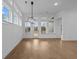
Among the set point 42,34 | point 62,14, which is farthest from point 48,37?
point 62,14

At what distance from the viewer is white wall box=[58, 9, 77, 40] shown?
11.5 m

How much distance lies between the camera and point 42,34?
15.1 meters

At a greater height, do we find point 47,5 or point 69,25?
point 47,5

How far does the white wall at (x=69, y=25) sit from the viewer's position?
1149 centimetres

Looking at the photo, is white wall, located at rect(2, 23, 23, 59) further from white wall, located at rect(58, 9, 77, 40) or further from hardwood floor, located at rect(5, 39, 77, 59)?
white wall, located at rect(58, 9, 77, 40)

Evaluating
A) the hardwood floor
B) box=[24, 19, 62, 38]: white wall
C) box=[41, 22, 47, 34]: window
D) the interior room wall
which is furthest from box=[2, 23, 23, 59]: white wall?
box=[41, 22, 47, 34]: window

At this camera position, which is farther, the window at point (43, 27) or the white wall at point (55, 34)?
the window at point (43, 27)

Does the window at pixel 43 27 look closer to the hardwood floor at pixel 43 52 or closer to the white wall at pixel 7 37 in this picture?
the hardwood floor at pixel 43 52

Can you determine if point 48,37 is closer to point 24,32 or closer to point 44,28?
point 44,28

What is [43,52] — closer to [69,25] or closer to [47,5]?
[47,5]

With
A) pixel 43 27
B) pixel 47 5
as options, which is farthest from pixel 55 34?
pixel 47 5

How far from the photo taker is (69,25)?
37.9 feet

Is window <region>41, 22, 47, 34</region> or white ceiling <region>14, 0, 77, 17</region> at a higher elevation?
white ceiling <region>14, 0, 77, 17</region>

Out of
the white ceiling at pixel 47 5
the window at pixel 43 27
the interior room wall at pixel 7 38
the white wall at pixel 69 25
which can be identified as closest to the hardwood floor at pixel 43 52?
the interior room wall at pixel 7 38
